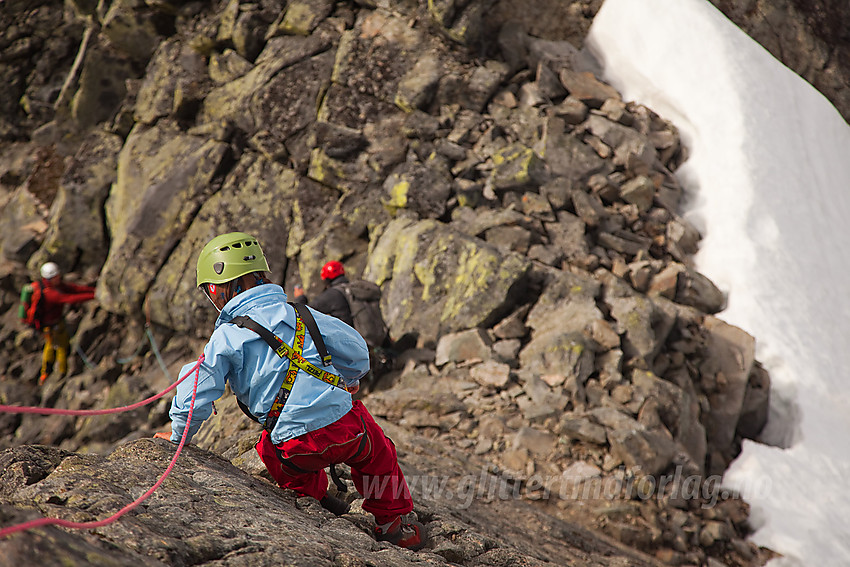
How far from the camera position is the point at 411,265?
12297 mm

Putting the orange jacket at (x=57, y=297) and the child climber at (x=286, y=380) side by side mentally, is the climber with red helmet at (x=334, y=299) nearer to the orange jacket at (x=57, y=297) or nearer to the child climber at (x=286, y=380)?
the child climber at (x=286, y=380)

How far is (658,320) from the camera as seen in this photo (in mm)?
11188

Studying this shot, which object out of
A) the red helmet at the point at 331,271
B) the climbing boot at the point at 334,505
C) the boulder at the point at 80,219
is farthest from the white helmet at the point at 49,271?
the climbing boot at the point at 334,505

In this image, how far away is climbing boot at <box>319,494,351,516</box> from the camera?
16.8 feet

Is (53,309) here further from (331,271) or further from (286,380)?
(286,380)

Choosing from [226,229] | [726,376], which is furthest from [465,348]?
[226,229]

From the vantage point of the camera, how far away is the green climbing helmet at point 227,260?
14.7 feet

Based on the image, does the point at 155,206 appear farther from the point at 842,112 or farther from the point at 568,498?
the point at 842,112

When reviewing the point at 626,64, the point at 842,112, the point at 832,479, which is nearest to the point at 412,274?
the point at 832,479

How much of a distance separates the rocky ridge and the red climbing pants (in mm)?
275

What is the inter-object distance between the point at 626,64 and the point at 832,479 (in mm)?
12363

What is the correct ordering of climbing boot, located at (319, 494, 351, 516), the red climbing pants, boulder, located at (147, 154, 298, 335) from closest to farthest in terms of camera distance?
the red climbing pants < climbing boot, located at (319, 494, 351, 516) < boulder, located at (147, 154, 298, 335)

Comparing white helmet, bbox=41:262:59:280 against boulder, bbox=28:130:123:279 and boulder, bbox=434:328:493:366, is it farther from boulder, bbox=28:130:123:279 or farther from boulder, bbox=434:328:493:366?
boulder, bbox=434:328:493:366

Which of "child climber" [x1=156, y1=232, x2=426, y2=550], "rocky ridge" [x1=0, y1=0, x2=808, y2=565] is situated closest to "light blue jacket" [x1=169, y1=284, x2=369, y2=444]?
"child climber" [x1=156, y1=232, x2=426, y2=550]
